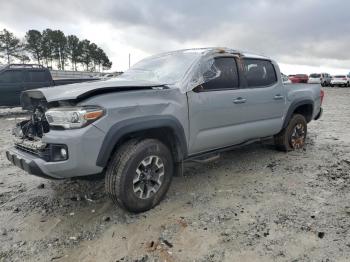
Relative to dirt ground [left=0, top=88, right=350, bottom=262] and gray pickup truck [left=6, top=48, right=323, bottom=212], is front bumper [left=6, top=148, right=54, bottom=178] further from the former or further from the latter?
dirt ground [left=0, top=88, right=350, bottom=262]

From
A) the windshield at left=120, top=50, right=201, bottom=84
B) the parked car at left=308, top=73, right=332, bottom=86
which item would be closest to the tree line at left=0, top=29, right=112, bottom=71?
the parked car at left=308, top=73, right=332, bottom=86

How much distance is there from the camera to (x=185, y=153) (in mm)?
4227

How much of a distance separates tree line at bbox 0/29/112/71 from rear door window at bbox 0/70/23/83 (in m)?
49.2

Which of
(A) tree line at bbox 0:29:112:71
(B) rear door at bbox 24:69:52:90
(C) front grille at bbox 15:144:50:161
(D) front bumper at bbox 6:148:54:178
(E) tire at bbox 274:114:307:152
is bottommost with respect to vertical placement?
(E) tire at bbox 274:114:307:152

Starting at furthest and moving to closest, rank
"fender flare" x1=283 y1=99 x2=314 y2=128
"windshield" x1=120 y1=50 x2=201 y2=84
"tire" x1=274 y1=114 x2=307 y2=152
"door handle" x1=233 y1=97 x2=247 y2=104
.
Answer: "tire" x1=274 y1=114 x2=307 y2=152, "fender flare" x1=283 y1=99 x2=314 y2=128, "door handle" x1=233 y1=97 x2=247 y2=104, "windshield" x1=120 y1=50 x2=201 y2=84

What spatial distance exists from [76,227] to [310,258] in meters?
2.26

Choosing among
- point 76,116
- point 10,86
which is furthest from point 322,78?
point 76,116

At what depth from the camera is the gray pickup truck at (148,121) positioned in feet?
11.2

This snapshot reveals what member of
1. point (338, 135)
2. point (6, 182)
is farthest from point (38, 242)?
point (338, 135)

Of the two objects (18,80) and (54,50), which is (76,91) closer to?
(18,80)

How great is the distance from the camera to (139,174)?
3783 mm

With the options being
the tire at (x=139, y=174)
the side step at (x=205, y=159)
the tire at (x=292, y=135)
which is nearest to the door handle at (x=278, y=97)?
the tire at (x=292, y=135)

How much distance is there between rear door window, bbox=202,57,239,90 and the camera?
459 cm

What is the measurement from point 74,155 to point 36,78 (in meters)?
10.5
